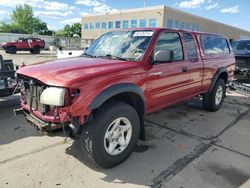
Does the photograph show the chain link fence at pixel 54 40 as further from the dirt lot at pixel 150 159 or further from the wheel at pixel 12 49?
the dirt lot at pixel 150 159

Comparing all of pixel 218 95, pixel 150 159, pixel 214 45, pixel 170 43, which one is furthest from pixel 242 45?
pixel 150 159

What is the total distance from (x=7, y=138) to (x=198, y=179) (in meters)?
3.17

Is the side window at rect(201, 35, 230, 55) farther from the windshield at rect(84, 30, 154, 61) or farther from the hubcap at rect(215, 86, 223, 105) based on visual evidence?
the windshield at rect(84, 30, 154, 61)

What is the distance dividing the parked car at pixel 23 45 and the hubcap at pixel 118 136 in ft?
82.3

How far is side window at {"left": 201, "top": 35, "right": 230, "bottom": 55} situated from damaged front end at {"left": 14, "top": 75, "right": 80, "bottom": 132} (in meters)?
3.63

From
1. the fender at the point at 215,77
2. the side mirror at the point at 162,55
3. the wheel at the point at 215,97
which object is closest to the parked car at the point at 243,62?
the wheel at the point at 215,97

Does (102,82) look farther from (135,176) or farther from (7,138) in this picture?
(7,138)

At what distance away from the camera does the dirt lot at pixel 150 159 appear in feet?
Result: 10.3

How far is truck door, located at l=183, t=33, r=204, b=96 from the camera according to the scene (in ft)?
15.9

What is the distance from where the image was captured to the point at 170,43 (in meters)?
4.41

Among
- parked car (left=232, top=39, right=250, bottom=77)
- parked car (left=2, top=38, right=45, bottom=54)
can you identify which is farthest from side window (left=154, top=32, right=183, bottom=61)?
parked car (left=2, top=38, right=45, bottom=54)

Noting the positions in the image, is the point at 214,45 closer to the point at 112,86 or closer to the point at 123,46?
the point at 123,46

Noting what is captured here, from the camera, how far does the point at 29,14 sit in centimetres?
8381

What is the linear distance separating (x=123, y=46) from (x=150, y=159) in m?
1.86
